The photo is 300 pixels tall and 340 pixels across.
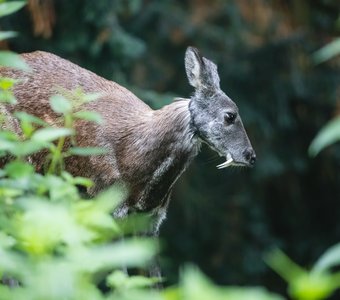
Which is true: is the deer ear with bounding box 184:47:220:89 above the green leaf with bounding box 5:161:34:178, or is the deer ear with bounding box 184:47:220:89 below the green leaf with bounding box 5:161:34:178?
below

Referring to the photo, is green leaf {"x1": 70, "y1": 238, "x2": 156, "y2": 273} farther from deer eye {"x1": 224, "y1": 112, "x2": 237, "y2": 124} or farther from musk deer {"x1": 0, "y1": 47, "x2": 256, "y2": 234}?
deer eye {"x1": 224, "y1": 112, "x2": 237, "y2": 124}

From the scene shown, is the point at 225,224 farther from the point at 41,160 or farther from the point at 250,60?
the point at 41,160

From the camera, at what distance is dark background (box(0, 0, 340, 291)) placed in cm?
1452

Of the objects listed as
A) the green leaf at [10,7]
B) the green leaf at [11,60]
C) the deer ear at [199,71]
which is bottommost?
the deer ear at [199,71]

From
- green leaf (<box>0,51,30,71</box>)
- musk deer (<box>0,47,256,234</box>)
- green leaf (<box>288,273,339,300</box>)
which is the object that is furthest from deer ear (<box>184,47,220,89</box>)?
green leaf (<box>288,273,339,300</box>)

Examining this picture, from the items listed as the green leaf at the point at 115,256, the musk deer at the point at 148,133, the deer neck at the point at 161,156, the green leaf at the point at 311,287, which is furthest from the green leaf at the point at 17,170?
the deer neck at the point at 161,156

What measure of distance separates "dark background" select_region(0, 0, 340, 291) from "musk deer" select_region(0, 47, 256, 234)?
15.9 ft

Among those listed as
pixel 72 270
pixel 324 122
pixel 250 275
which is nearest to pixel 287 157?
pixel 324 122

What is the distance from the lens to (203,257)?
15.9 meters

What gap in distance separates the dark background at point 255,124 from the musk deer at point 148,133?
15.9ft

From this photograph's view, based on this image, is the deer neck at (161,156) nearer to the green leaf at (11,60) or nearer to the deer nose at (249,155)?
the deer nose at (249,155)

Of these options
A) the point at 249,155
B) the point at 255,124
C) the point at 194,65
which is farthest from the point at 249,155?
the point at 255,124

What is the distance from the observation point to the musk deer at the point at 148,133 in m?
7.69

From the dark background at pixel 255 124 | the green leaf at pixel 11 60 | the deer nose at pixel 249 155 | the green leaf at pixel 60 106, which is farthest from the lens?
the dark background at pixel 255 124
